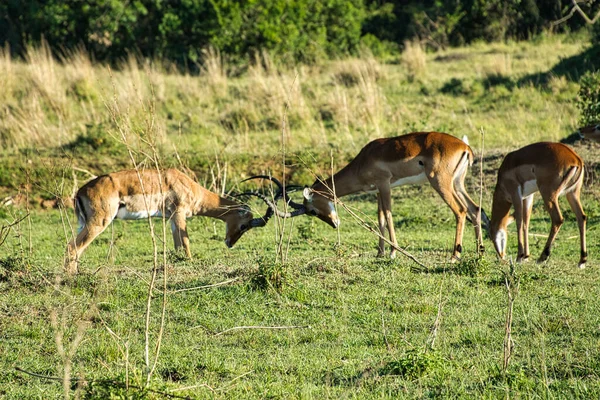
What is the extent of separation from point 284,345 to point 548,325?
1913 mm

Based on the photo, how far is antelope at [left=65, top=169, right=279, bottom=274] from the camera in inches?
356

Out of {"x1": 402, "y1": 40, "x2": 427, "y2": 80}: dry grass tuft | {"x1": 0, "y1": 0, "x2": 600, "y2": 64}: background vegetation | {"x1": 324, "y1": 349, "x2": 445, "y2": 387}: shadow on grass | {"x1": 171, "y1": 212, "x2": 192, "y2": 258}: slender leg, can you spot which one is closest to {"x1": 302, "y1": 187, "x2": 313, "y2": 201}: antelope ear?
{"x1": 171, "y1": 212, "x2": 192, "y2": 258}: slender leg

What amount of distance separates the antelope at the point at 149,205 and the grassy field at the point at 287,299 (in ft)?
0.92

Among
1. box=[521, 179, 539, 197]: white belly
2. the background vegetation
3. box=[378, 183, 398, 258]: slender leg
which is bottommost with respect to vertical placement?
box=[378, 183, 398, 258]: slender leg

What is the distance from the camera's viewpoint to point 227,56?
69.9 ft

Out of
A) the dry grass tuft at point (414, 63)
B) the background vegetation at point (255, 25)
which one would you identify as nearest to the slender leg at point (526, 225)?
the dry grass tuft at point (414, 63)

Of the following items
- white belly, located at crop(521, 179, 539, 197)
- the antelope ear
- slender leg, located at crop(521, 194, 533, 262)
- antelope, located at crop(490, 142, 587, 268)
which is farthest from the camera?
the antelope ear

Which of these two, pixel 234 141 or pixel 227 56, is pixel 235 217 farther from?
pixel 227 56

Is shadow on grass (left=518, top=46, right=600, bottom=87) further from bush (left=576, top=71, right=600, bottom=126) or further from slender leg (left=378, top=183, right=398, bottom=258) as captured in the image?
slender leg (left=378, top=183, right=398, bottom=258)

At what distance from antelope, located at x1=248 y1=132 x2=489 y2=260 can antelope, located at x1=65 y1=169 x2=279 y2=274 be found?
79 cm

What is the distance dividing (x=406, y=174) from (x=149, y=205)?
8.95 ft

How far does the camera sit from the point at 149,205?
8.97 m

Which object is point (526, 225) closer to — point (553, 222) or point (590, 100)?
point (553, 222)

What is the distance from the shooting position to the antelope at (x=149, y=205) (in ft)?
29.7
